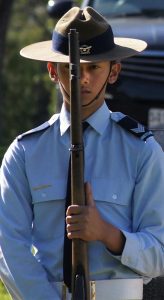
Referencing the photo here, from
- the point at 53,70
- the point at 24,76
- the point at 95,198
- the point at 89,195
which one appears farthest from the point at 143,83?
the point at 24,76

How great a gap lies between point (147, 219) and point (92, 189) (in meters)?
0.21

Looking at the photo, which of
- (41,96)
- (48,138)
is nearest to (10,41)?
(41,96)

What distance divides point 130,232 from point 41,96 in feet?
135

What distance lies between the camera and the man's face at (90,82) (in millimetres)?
3756

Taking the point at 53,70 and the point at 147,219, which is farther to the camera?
the point at 53,70

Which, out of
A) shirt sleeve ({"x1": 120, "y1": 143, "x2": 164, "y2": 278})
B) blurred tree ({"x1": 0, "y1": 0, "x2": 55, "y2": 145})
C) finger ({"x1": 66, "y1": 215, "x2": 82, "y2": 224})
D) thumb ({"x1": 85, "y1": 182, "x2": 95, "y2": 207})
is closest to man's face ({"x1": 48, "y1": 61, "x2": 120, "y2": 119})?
shirt sleeve ({"x1": 120, "y1": 143, "x2": 164, "y2": 278})

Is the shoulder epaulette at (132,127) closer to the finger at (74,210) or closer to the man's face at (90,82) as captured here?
the man's face at (90,82)

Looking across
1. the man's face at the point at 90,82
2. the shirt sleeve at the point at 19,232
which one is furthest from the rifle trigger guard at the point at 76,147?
the shirt sleeve at the point at 19,232

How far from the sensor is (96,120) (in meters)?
3.87

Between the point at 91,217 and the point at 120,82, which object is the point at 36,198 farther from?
the point at 120,82

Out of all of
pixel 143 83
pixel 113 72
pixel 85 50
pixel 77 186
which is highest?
pixel 85 50

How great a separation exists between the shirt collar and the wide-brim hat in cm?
20

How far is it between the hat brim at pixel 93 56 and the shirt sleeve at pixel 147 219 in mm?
330

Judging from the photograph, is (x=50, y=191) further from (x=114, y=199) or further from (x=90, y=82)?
(x=90, y=82)
